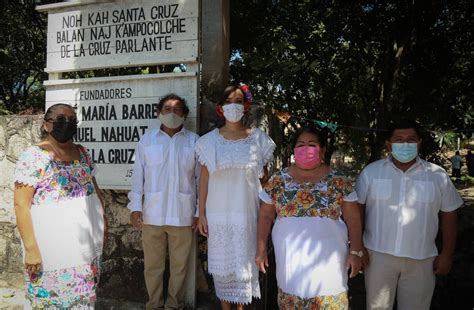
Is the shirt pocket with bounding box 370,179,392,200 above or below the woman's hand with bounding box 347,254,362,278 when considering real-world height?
above

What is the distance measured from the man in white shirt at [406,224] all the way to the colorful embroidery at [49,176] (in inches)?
73.6

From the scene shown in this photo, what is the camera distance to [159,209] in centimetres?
322

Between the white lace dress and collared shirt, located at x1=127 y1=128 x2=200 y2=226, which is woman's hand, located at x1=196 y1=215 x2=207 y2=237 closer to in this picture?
the white lace dress

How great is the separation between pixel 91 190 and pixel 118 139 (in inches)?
44.3

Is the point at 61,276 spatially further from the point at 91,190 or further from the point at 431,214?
the point at 431,214

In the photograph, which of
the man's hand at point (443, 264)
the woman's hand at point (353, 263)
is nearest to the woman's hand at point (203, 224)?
the woman's hand at point (353, 263)

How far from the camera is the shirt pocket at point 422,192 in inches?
108

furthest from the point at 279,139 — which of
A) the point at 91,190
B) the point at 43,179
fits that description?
the point at 43,179

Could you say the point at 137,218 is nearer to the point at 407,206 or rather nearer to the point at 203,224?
the point at 203,224

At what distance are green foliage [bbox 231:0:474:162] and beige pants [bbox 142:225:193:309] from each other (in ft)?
9.32

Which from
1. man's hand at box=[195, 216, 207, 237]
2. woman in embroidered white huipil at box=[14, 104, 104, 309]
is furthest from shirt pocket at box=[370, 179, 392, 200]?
woman in embroidered white huipil at box=[14, 104, 104, 309]

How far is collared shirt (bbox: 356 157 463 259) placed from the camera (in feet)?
9.00

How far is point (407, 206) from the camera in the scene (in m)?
2.77

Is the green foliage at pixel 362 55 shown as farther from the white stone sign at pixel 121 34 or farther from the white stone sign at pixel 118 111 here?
the white stone sign at pixel 118 111
